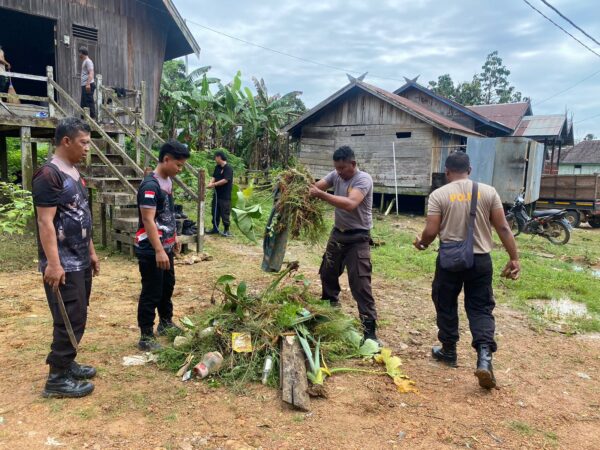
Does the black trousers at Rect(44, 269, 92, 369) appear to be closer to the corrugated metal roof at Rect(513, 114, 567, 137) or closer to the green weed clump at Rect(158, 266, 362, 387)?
the green weed clump at Rect(158, 266, 362, 387)

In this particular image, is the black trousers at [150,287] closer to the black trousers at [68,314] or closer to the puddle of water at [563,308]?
the black trousers at [68,314]

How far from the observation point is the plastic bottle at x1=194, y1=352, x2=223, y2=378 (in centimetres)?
336

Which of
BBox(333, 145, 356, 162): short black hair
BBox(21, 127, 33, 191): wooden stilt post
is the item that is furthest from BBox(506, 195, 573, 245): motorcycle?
BBox(21, 127, 33, 191): wooden stilt post

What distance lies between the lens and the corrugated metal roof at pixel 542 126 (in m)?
21.1

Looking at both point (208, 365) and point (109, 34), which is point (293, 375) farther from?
point (109, 34)

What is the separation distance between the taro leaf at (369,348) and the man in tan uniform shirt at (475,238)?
0.68m

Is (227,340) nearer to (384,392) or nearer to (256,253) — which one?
(384,392)

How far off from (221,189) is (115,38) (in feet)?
17.4

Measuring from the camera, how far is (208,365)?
3396 millimetres

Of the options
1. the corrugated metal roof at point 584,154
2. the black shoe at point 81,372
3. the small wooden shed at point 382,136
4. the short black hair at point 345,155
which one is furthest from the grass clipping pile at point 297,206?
the corrugated metal roof at point 584,154

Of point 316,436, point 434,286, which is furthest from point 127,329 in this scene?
point 434,286

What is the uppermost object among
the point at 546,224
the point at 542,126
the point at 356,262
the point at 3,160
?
the point at 542,126

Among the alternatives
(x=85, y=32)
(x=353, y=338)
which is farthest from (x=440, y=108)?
(x=353, y=338)

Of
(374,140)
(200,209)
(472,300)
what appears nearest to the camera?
(472,300)
